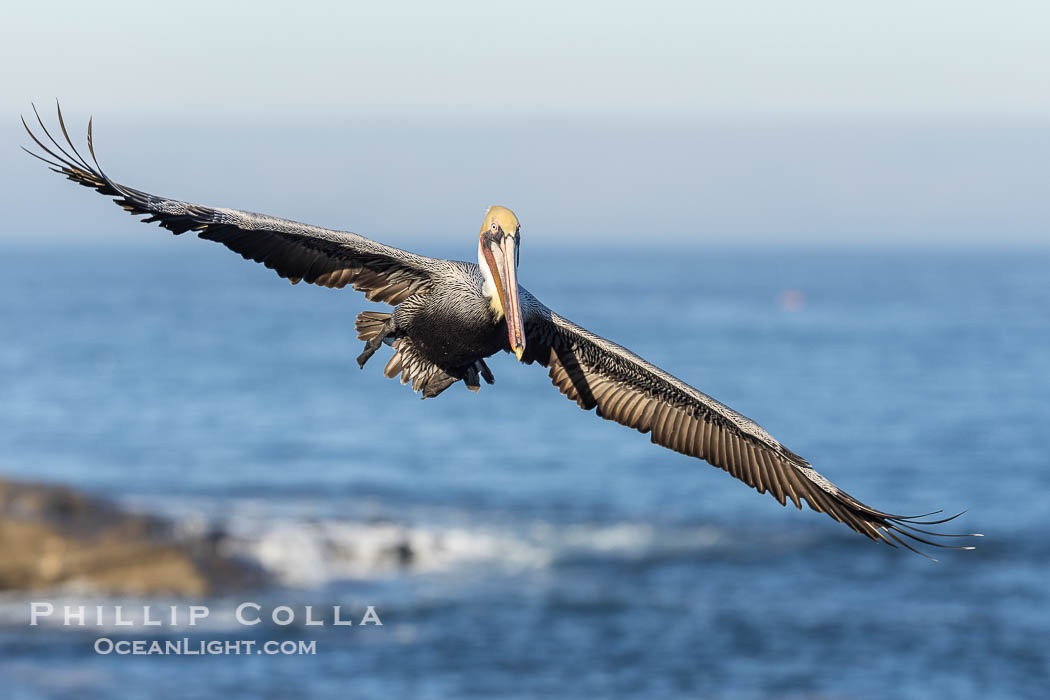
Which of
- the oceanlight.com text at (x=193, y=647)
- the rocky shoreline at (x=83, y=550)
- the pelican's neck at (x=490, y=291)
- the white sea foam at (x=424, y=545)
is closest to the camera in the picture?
the pelican's neck at (x=490, y=291)

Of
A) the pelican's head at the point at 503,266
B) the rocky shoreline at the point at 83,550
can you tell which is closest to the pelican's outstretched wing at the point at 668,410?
the pelican's head at the point at 503,266

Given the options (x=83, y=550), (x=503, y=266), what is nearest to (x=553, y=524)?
(x=83, y=550)

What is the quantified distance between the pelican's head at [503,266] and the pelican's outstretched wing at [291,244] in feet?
3.22

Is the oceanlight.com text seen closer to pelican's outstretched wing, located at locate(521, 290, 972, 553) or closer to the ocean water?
the ocean water

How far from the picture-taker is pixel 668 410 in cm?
1177

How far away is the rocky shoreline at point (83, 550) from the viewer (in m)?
28.8

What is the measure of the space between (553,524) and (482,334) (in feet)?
113

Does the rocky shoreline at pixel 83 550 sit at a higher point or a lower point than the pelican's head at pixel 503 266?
lower

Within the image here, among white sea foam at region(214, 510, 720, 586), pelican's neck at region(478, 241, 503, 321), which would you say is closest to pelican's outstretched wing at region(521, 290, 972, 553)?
pelican's neck at region(478, 241, 503, 321)

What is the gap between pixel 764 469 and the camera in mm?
11547

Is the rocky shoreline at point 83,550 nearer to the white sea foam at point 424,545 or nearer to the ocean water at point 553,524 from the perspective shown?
the ocean water at point 553,524

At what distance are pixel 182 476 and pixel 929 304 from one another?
396ft

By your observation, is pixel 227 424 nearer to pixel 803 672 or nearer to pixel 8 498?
pixel 8 498

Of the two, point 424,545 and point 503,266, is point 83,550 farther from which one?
point 503,266
